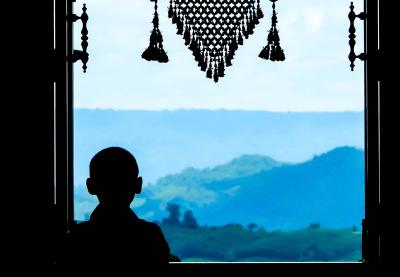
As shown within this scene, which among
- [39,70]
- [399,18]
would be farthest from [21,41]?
[399,18]

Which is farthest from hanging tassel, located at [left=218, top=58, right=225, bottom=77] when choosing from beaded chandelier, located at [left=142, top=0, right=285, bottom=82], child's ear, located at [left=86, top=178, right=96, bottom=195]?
child's ear, located at [left=86, top=178, right=96, bottom=195]

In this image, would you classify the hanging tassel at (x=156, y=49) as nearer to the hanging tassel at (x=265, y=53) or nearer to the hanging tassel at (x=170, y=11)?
the hanging tassel at (x=170, y=11)

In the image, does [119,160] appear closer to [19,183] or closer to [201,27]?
[19,183]

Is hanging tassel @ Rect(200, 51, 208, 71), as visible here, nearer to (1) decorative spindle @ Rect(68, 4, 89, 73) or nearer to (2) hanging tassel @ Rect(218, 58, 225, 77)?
(2) hanging tassel @ Rect(218, 58, 225, 77)

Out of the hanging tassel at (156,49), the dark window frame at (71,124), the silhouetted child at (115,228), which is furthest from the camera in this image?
the hanging tassel at (156,49)

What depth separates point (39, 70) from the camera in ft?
7.68

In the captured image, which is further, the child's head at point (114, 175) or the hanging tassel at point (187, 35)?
the hanging tassel at point (187, 35)

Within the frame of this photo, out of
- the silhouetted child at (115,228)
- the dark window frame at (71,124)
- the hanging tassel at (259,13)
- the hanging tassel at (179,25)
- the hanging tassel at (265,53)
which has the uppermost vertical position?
the hanging tassel at (259,13)

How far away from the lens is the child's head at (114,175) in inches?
56.6

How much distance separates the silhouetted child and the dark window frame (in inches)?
36.4

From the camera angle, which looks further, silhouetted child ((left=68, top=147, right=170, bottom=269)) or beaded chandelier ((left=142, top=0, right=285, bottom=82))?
beaded chandelier ((left=142, top=0, right=285, bottom=82))

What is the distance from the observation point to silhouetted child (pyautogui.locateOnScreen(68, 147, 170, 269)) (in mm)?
1408

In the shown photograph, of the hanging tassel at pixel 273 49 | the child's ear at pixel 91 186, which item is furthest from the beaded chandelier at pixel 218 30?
the child's ear at pixel 91 186

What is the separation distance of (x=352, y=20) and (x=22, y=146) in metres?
1.17
